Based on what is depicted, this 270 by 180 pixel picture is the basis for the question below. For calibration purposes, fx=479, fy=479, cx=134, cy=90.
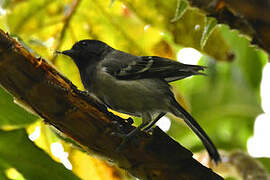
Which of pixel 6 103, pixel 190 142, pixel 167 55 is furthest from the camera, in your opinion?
pixel 190 142

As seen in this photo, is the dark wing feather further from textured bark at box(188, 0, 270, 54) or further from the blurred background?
textured bark at box(188, 0, 270, 54)

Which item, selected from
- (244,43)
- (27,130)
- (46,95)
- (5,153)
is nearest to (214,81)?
(244,43)

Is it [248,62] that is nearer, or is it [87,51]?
[87,51]

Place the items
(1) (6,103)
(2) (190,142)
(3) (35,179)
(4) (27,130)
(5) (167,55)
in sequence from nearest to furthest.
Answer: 1. (3) (35,179)
2. (1) (6,103)
3. (4) (27,130)
4. (5) (167,55)
5. (2) (190,142)

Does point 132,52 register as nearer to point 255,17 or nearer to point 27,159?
point 27,159

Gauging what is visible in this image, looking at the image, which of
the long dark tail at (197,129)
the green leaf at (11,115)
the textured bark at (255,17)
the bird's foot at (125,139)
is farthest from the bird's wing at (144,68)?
the textured bark at (255,17)

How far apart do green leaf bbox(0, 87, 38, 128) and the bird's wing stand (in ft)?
2.32

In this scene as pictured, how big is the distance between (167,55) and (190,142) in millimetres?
1378

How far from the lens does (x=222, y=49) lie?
2.71m

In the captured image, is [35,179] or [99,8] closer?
[35,179]

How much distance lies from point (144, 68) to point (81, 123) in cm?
112

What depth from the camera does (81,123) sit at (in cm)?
183

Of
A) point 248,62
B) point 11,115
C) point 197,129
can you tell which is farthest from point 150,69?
point 248,62

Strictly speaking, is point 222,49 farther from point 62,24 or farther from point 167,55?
point 62,24
